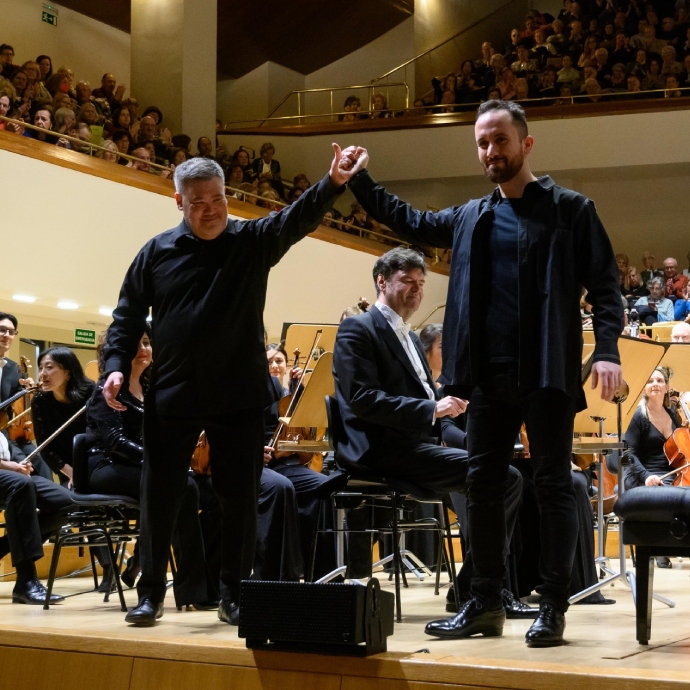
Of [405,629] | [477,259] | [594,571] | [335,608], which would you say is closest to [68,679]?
[335,608]

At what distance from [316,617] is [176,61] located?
10.8 metres

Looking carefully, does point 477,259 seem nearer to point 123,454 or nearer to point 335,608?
point 335,608

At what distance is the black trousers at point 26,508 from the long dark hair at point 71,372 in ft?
1.84

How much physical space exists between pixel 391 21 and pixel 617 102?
440 cm

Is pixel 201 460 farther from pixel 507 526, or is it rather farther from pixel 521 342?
pixel 521 342

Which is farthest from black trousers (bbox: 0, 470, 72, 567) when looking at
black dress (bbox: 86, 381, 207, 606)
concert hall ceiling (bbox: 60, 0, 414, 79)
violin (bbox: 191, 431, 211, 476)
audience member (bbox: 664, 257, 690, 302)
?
concert hall ceiling (bbox: 60, 0, 414, 79)

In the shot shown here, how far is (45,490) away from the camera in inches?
157

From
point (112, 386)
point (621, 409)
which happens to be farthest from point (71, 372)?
point (621, 409)

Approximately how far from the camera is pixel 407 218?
2703 millimetres

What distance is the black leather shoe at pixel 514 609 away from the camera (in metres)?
3.13

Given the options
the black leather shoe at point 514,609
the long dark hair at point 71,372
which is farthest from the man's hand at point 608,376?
the long dark hair at point 71,372

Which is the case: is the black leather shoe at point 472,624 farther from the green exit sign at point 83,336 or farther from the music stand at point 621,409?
the green exit sign at point 83,336

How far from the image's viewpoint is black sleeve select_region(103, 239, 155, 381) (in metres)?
3.00

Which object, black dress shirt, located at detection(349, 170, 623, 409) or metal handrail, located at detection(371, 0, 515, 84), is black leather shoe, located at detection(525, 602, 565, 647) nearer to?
black dress shirt, located at detection(349, 170, 623, 409)
